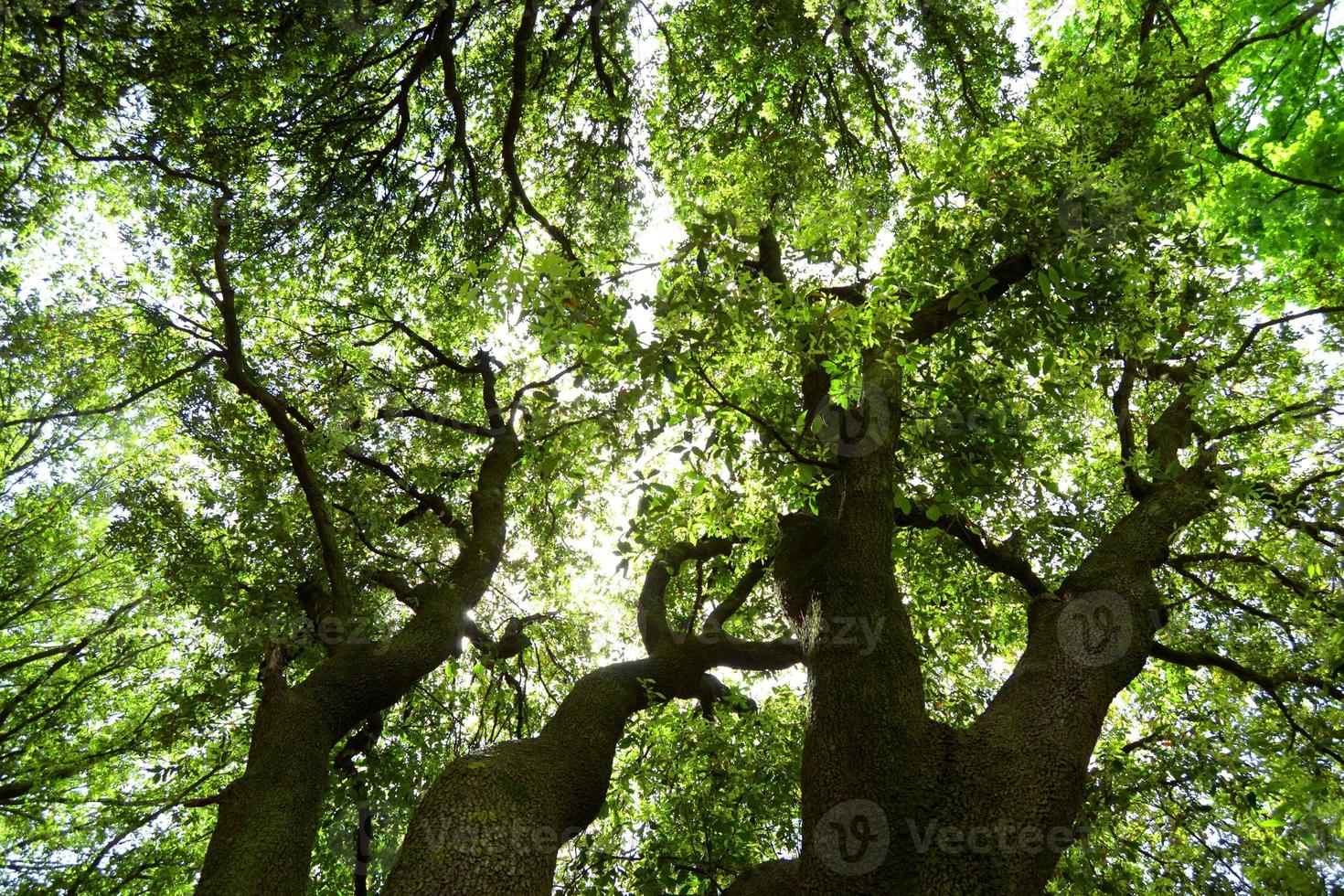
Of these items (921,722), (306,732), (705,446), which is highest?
(705,446)

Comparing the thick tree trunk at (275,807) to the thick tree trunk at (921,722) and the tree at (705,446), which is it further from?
the thick tree trunk at (921,722)

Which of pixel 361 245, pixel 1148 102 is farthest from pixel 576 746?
pixel 361 245

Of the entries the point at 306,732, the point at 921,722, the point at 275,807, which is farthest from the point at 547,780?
the point at 921,722

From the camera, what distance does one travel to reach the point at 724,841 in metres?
4.85

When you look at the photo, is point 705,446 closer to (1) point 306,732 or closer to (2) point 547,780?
(2) point 547,780

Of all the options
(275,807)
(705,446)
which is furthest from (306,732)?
(705,446)

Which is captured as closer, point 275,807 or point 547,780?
point 547,780

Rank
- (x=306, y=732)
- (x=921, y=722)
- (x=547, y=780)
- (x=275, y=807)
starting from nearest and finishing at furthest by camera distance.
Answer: (x=921, y=722) < (x=547, y=780) < (x=275, y=807) < (x=306, y=732)

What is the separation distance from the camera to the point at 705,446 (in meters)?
4.02

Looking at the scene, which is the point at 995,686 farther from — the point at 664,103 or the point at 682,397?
the point at 664,103

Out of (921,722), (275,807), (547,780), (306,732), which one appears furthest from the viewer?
(306,732)

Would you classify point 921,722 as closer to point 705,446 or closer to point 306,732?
A: point 705,446

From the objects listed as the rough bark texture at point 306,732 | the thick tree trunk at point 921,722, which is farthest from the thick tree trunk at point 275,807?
the thick tree trunk at point 921,722

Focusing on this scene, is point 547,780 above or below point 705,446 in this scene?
below
